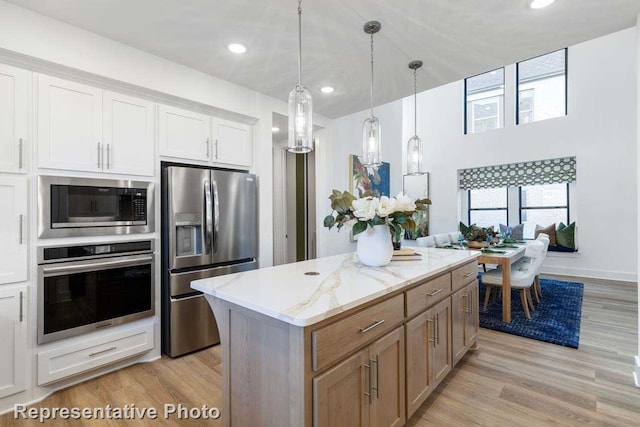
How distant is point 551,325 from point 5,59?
512 centimetres

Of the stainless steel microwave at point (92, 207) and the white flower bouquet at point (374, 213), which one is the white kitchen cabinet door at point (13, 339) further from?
the white flower bouquet at point (374, 213)

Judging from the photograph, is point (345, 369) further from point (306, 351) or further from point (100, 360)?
point (100, 360)

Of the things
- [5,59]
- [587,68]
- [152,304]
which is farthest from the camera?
[587,68]

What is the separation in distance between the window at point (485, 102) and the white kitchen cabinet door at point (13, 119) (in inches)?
286

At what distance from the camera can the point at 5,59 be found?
194cm

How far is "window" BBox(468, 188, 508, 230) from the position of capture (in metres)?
6.57

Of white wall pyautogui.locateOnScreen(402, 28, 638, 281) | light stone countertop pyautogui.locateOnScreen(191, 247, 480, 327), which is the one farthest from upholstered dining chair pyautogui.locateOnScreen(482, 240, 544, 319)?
white wall pyautogui.locateOnScreen(402, 28, 638, 281)

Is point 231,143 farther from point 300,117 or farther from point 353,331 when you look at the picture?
point 353,331

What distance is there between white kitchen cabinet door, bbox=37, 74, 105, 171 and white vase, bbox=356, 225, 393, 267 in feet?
6.71

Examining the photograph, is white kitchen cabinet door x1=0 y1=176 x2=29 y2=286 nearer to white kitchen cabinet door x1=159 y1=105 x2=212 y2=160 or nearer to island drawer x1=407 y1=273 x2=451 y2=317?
white kitchen cabinet door x1=159 y1=105 x2=212 y2=160

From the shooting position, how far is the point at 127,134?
2.41 meters

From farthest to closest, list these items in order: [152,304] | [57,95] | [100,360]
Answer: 1. [152,304]
2. [100,360]
3. [57,95]

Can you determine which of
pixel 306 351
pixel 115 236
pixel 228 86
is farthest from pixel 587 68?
pixel 115 236

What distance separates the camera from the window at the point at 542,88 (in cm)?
584
